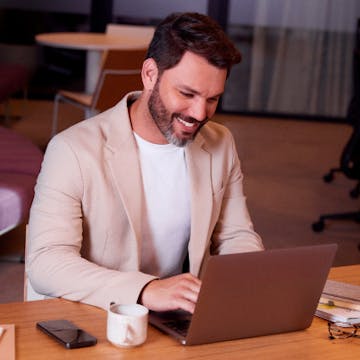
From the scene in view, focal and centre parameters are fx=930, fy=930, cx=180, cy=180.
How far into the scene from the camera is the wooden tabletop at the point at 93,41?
24.5ft

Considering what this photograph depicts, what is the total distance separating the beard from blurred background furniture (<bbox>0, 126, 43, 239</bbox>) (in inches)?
84.9

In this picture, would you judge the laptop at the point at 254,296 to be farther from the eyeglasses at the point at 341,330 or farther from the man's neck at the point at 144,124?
the man's neck at the point at 144,124

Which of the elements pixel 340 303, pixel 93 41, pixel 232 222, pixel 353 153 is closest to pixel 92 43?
pixel 93 41

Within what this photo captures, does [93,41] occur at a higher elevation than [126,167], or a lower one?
lower

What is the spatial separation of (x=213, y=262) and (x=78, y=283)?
47cm

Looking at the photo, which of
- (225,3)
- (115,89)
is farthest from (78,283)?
(225,3)

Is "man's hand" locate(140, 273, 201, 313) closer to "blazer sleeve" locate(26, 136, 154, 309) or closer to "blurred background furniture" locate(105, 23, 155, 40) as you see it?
"blazer sleeve" locate(26, 136, 154, 309)

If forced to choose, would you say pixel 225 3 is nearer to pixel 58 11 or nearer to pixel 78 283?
pixel 58 11

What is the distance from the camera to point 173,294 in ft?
7.02

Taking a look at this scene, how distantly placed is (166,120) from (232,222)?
44cm

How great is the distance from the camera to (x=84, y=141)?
2.46 metres

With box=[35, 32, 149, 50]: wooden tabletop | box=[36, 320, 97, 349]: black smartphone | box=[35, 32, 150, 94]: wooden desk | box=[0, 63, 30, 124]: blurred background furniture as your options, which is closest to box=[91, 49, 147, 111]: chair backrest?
box=[35, 32, 149, 50]: wooden tabletop

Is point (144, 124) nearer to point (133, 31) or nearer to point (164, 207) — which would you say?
point (164, 207)

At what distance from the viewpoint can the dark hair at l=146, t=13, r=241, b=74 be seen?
236 cm
